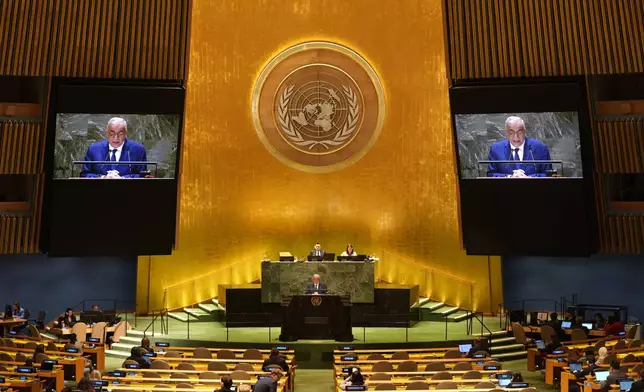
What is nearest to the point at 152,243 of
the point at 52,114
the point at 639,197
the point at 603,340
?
the point at 52,114

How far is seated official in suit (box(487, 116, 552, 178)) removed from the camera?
17.4m

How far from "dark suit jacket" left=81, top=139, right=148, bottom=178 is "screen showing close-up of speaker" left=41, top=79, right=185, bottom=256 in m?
0.02

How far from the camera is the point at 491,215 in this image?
1727 cm

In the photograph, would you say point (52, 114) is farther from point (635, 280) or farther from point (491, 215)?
point (635, 280)

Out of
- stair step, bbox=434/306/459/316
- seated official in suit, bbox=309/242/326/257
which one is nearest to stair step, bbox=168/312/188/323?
seated official in suit, bbox=309/242/326/257

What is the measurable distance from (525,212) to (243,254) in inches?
319

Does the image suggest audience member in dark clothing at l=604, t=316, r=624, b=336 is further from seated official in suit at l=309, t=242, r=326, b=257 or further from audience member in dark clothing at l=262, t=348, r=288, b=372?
audience member in dark clothing at l=262, t=348, r=288, b=372

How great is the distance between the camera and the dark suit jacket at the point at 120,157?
17531mm

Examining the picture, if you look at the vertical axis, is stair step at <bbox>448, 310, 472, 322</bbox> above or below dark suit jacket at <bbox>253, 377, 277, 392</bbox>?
above

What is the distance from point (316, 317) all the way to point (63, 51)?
759 centimetres

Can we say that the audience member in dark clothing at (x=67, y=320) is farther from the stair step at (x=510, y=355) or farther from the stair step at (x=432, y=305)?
the stair step at (x=510, y=355)

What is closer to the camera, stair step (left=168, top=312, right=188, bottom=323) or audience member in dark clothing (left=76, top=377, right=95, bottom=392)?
audience member in dark clothing (left=76, top=377, right=95, bottom=392)

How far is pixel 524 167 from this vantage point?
1742cm

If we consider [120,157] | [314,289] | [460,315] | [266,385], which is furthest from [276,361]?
[460,315]
